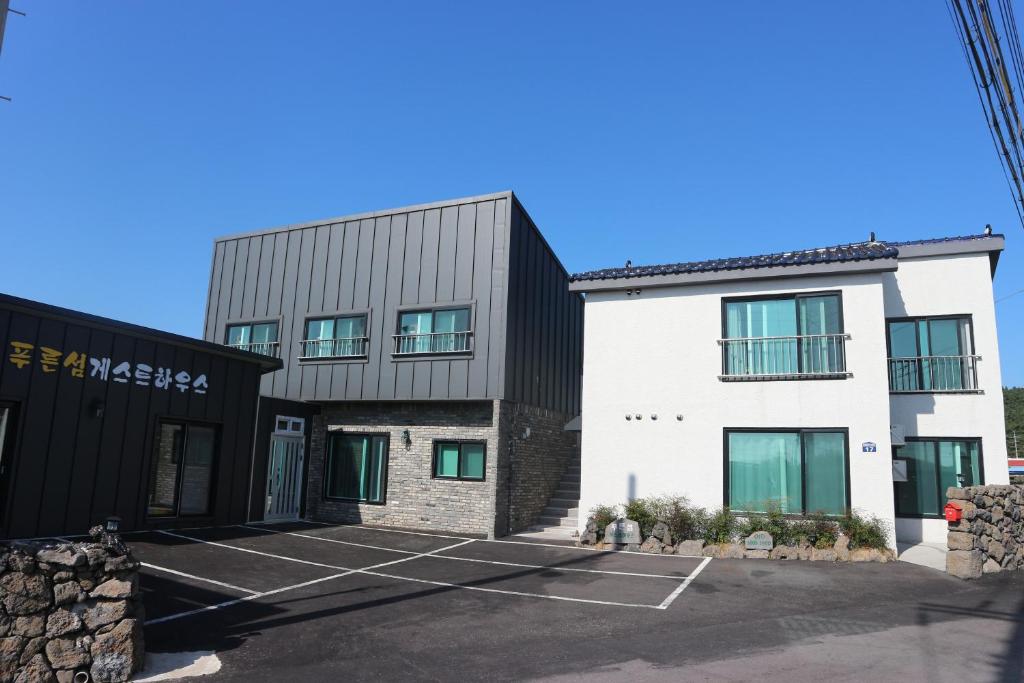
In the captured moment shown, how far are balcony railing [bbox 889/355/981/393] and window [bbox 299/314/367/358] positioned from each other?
1316 cm

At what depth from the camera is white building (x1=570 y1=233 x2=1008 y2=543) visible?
1303 centimetres

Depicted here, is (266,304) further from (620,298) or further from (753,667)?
(753,667)

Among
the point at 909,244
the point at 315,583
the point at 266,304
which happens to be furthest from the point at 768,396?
the point at 266,304

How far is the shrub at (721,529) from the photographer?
1296 centimetres

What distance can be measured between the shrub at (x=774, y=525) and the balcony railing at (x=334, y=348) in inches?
396

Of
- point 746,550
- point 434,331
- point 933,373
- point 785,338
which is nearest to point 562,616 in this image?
point 746,550

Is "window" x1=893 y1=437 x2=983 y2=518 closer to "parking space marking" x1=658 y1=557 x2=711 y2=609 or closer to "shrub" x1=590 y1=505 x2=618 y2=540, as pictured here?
"parking space marking" x1=658 y1=557 x2=711 y2=609

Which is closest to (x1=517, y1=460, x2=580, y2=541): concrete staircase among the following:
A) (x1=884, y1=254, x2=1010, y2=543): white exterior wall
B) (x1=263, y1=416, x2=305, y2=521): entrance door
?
(x1=263, y1=416, x2=305, y2=521): entrance door

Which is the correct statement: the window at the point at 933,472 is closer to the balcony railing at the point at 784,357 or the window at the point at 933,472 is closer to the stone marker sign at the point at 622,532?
the balcony railing at the point at 784,357

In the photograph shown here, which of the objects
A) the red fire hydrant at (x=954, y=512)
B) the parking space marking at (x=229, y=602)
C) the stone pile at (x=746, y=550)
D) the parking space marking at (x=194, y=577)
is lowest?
the parking space marking at (x=229, y=602)

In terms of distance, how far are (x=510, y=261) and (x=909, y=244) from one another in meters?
→ 9.78

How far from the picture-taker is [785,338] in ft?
45.2

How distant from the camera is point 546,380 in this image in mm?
18484

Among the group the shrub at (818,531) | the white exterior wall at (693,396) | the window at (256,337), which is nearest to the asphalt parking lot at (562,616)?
the shrub at (818,531)
